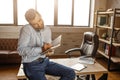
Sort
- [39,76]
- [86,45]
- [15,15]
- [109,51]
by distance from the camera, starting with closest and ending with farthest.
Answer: [39,76] < [86,45] < [109,51] < [15,15]

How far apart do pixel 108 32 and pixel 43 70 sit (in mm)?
3385

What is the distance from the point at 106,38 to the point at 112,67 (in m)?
0.84

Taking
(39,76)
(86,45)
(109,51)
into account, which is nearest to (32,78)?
(39,76)

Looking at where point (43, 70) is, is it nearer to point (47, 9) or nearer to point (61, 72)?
point (61, 72)

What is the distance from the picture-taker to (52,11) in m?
4.99

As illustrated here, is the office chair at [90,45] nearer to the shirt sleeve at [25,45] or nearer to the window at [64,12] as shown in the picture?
the shirt sleeve at [25,45]

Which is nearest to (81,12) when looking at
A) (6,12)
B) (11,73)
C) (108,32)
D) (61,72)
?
(108,32)

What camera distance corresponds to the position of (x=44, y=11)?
4.96m

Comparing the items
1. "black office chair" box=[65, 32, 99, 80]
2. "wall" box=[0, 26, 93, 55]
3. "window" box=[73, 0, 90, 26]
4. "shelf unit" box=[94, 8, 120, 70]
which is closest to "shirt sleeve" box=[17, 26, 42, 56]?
"black office chair" box=[65, 32, 99, 80]

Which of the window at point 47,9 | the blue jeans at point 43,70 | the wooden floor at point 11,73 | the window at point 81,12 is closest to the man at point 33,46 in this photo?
the blue jeans at point 43,70

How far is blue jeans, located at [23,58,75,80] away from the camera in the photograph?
1.79 metres

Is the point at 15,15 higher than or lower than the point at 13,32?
higher

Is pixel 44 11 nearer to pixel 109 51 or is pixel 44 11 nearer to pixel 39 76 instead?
pixel 109 51

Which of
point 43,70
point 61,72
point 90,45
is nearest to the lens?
point 43,70
